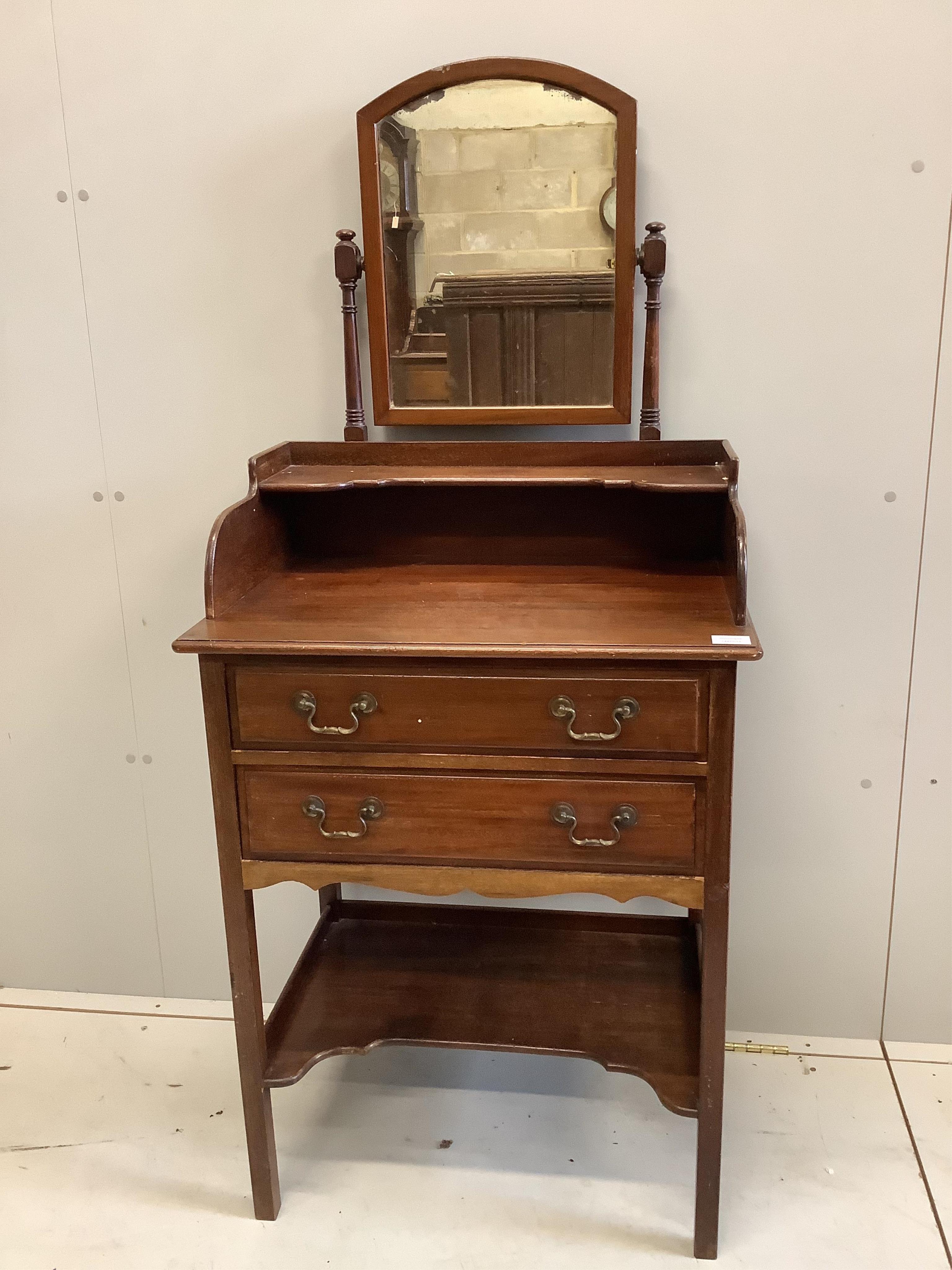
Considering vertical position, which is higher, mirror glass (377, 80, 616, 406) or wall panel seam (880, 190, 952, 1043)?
mirror glass (377, 80, 616, 406)

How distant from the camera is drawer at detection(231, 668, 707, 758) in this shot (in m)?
1.40

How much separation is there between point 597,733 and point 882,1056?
114 cm

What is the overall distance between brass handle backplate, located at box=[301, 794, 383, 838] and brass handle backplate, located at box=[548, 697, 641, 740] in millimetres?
301

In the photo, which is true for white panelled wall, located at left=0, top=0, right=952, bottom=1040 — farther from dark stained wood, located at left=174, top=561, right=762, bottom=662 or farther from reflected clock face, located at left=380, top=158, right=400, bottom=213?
dark stained wood, located at left=174, top=561, right=762, bottom=662

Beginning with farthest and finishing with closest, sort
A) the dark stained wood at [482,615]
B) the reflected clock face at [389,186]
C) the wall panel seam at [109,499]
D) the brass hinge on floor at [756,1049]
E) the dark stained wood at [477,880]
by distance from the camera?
the brass hinge on floor at [756,1049], the wall panel seam at [109,499], the reflected clock face at [389,186], the dark stained wood at [477,880], the dark stained wood at [482,615]

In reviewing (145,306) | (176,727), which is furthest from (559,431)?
(176,727)

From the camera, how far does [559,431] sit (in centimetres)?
185

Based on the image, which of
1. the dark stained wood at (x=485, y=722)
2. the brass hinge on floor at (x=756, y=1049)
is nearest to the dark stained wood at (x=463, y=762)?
the dark stained wood at (x=485, y=722)

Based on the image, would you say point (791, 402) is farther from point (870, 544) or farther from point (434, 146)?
point (434, 146)

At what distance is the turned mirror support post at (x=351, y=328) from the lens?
1733 mm

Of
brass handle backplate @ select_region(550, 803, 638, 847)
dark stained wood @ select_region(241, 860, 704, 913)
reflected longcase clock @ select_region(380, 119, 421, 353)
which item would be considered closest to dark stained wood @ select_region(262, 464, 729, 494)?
reflected longcase clock @ select_region(380, 119, 421, 353)

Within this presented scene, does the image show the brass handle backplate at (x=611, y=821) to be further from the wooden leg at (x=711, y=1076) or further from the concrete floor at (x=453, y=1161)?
the concrete floor at (x=453, y=1161)

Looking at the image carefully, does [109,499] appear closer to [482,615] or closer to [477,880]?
[482,615]

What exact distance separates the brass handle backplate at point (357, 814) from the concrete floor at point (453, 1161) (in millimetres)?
713
